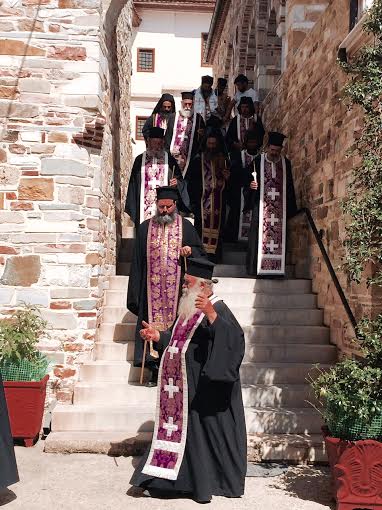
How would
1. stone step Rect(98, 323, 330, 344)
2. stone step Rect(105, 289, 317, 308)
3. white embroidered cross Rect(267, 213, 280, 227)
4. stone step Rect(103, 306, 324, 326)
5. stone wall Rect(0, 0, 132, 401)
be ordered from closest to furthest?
stone wall Rect(0, 0, 132, 401) → stone step Rect(98, 323, 330, 344) → stone step Rect(103, 306, 324, 326) → stone step Rect(105, 289, 317, 308) → white embroidered cross Rect(267, 213, 280, 227)

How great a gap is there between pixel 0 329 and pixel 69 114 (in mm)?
2364

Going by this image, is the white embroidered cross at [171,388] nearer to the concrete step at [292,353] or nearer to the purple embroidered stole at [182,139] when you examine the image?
the concrete step at [292,353]

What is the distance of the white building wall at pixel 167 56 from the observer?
24766 millimetres

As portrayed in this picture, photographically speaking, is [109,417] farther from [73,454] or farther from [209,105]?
[209,105]

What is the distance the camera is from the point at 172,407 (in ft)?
16.1

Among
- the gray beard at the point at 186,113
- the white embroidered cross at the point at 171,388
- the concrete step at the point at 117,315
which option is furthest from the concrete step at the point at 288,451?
the gray beard at the point at 186,113

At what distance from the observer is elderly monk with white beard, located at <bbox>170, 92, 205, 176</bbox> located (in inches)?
382

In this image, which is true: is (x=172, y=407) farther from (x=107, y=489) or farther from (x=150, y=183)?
(x=150, y=183)

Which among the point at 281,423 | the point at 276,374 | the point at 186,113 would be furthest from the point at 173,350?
the point at 186,113

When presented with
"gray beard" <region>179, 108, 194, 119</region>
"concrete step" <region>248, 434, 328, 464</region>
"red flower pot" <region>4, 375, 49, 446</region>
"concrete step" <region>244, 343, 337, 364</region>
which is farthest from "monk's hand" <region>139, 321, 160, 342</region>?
"gray beard" <region>179, 108, 194, 119</region>

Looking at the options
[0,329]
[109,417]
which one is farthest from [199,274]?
[0,329]

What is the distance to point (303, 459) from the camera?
5539 mm

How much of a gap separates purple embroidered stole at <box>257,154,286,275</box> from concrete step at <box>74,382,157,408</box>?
243 centimetres

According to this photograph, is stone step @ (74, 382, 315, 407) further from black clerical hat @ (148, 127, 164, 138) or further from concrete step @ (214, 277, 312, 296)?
black clerical hat @ (148, 127, 164, 138)
